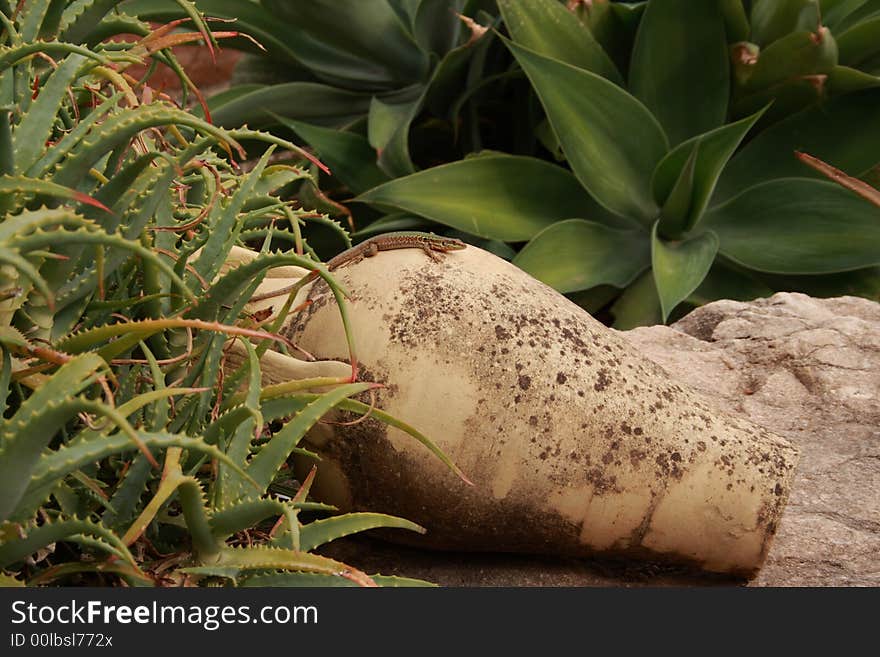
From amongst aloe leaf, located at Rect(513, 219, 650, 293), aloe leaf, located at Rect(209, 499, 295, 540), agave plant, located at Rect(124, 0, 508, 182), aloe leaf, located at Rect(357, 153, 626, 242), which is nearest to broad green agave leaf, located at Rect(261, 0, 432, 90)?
agave plant, located at Rect(124, 0, 508, 182)

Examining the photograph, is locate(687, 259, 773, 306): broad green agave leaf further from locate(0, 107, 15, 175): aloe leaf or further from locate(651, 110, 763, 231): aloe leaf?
locate(0, 107, 15, 175): aloe leaf

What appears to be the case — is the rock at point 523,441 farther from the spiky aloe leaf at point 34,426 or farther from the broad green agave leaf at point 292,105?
the broad green agave leaf at point 292,105

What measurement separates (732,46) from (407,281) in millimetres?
1303

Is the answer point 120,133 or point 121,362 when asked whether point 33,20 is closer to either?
point 120,133

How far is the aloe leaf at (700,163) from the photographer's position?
6.30 ft

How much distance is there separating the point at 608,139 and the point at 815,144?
1.39ft

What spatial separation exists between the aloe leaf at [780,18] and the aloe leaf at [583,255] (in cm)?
45

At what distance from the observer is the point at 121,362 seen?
3.03ft

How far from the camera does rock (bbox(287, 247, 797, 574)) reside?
1083 mm

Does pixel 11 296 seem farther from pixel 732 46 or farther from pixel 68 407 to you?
pixel 732 46

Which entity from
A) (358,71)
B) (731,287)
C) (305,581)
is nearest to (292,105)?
(358,71)

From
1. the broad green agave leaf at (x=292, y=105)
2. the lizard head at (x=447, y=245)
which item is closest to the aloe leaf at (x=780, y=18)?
the broad green agave leaf at (x=292, y=105)

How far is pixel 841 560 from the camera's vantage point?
119 centimetres

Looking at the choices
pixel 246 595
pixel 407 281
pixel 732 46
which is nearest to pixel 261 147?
pixel 732 46
